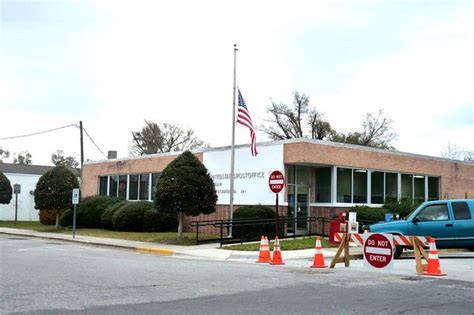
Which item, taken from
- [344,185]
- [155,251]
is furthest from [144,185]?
[155,251]

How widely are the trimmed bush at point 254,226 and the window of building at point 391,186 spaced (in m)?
6.63

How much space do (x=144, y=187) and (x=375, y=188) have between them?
571 inches

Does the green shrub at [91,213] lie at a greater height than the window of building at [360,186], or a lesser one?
lesser

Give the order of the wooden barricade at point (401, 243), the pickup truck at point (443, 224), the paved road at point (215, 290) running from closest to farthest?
1. the paved road at point (215, 290)
2. the wooden barricade at point (401, 243)
3. the pickup truck at point (443, 224)

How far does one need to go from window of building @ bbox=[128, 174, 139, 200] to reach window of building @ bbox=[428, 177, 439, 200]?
57.5 ft

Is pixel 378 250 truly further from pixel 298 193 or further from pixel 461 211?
pixel 298 193

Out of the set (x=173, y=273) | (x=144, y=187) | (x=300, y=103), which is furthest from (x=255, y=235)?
(x=300, y=103)

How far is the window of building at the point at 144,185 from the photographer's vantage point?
33.7 m

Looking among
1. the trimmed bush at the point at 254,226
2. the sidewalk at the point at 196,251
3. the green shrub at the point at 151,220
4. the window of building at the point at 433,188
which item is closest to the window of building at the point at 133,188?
the green shrub at the point at 151,220

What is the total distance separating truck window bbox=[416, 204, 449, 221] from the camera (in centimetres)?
1664

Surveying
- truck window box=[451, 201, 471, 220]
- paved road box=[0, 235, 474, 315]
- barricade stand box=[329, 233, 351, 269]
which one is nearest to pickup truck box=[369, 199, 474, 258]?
truck window box=[451, 201, 471, 220]

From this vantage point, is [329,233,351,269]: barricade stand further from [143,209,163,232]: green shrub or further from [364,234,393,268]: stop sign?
[143,209,163,232]: green shrub

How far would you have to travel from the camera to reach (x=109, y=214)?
102 ft

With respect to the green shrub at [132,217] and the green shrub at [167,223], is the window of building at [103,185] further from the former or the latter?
the green shrub at [167,223]
